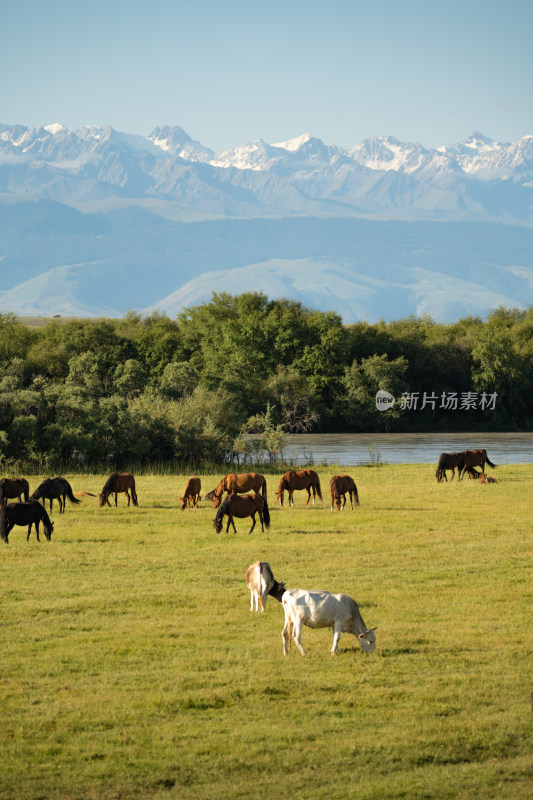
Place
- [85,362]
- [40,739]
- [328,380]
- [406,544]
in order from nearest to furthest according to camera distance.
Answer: [40,739]
[406,544]
[85,362]
[328,380]

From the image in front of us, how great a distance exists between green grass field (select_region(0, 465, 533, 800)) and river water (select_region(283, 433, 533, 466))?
25218mm

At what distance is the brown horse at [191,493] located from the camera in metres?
23.9

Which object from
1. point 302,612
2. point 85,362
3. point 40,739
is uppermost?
point 85,362

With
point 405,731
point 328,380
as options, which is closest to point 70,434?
point 405,731

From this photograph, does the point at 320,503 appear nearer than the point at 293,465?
Yes

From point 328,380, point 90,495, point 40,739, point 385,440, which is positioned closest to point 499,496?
point 90,495

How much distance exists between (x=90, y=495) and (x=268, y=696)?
60.4 ft

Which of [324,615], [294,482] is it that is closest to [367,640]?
[324,615]

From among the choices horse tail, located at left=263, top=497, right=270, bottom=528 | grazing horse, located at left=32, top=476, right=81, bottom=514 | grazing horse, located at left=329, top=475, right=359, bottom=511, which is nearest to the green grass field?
horse tail, located at left=263, top=497, right=270, bottom=528

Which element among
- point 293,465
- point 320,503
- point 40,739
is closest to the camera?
point 40,739

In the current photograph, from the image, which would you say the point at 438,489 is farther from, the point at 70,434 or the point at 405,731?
the point at 405,731

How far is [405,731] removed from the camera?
847 cm

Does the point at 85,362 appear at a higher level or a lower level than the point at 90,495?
higher

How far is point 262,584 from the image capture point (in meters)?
12.4
